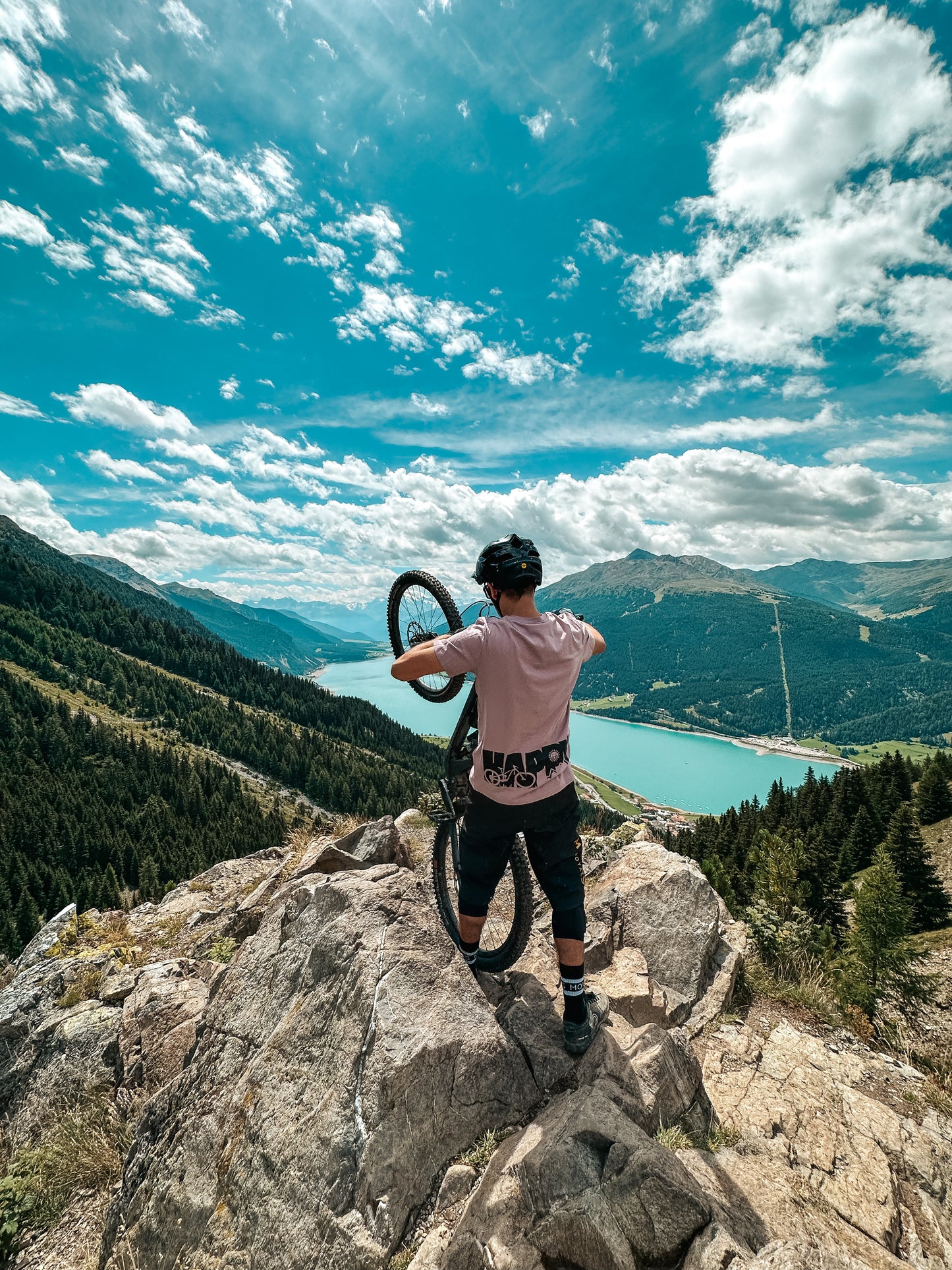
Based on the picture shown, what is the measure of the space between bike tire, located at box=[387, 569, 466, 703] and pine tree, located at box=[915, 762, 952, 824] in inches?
2403

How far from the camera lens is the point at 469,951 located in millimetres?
5793

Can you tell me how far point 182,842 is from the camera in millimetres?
101312

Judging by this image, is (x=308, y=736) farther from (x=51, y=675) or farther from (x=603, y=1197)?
(x=603, y=1197)

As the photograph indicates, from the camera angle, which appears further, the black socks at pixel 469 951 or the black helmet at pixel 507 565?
the black socks at pixel 469 951

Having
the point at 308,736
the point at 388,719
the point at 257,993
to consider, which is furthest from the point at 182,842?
the point at 257,993

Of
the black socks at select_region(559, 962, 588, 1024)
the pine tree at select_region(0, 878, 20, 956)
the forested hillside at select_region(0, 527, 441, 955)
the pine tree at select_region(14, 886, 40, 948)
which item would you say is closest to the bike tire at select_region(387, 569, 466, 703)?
the black socks at select_region(559, 962, 588, 1024)

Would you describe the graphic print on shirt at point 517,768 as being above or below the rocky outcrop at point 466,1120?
above

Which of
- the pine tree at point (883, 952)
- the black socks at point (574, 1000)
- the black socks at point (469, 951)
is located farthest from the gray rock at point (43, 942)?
the pine tree at point (883, 952)

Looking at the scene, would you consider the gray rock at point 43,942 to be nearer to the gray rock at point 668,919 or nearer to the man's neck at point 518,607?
the gray rock at point 668,919

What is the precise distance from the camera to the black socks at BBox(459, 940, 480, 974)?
575cm

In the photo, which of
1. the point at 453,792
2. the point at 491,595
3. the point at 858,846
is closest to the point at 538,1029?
the point at 453,792

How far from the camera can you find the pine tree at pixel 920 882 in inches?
1208

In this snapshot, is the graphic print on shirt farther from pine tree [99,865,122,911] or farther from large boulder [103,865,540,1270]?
pine tree [99,865,122,911]

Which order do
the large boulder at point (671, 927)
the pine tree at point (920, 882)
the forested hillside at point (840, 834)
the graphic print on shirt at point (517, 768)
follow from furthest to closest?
the forested hillside at point (840, 834) → the pine tree at point (920, 882) → the large boulder at point (671, 927) → the graphic print on shirt at point (517, 768)
